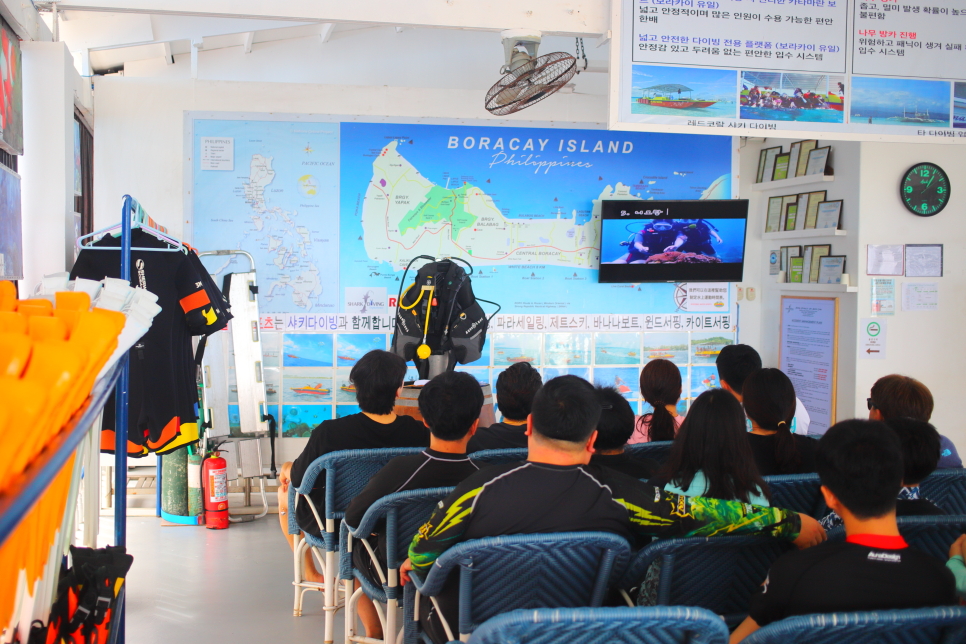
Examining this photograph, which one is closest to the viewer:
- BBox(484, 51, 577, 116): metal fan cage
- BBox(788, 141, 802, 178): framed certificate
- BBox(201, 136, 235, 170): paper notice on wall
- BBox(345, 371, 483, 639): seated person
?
BBox(345, 371, 483, 639): seated person

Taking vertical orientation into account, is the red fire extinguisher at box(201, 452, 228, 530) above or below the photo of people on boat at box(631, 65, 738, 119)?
below

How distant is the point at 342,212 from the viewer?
5.22 meters

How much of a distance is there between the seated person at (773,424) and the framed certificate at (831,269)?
3.21 m

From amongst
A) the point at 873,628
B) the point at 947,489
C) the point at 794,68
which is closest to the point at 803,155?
the point at 794,68

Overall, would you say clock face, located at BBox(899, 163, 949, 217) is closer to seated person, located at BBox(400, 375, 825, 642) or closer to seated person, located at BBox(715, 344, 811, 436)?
seated person, located at BBox(715, 344, 811, 436)

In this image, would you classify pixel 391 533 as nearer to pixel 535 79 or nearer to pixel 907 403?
pixel 907 403

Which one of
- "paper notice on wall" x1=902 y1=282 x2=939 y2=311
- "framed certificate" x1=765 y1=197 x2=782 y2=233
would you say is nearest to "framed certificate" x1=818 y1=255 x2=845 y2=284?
"paper notice on wall" x1=902 y1=282 x2=939 y2=311

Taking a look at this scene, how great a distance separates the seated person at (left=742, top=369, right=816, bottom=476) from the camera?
2602 mm

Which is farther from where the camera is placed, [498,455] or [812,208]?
[812,208]

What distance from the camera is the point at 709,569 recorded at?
1.92 metres

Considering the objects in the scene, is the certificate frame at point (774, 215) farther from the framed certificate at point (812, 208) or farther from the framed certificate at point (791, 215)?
the framed certificate at point (812, 208)

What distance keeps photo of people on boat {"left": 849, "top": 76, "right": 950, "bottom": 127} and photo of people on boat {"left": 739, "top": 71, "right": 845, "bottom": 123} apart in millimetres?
89

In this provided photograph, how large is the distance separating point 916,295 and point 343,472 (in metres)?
4.44

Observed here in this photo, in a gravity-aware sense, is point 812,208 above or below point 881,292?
above
